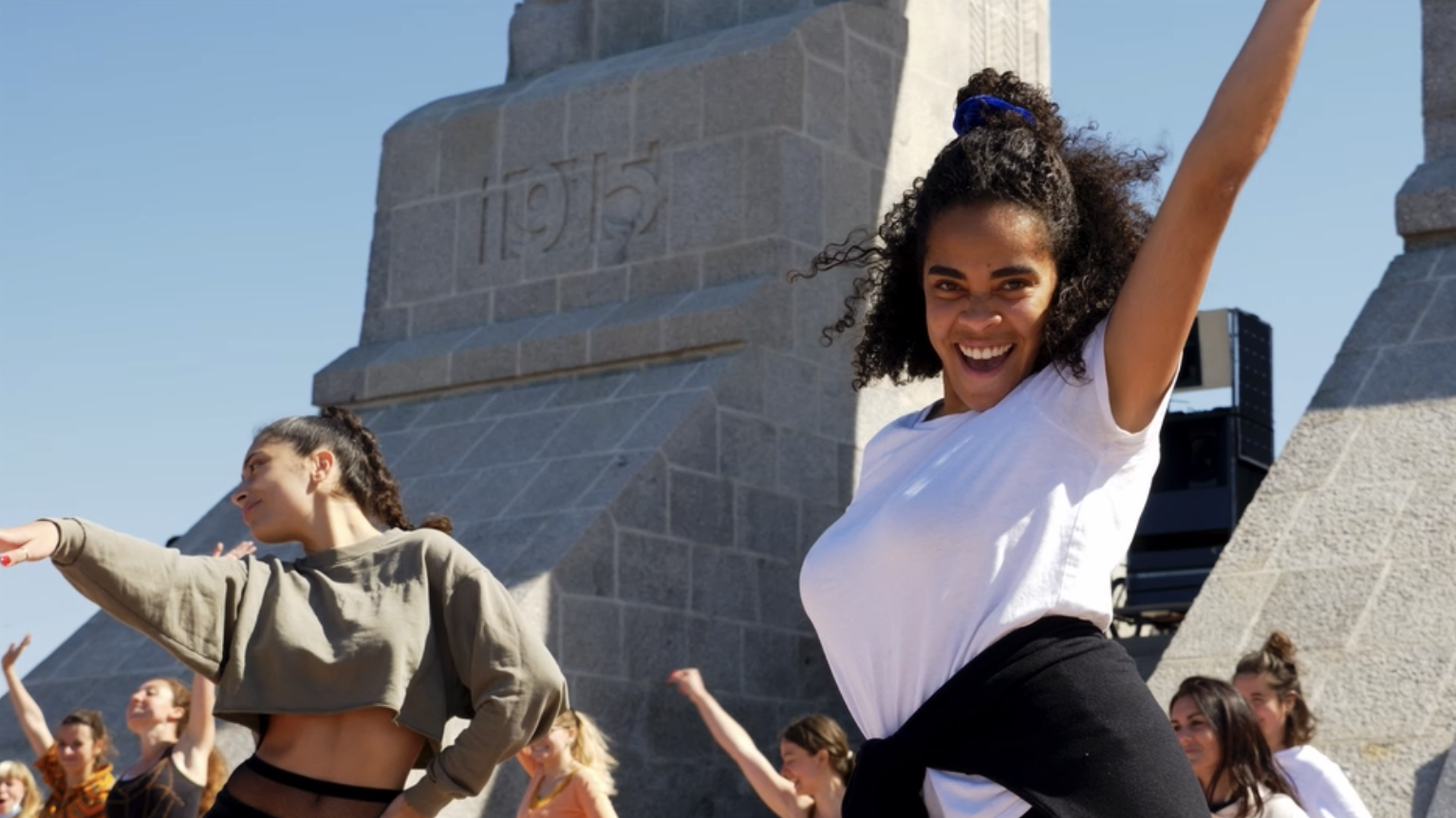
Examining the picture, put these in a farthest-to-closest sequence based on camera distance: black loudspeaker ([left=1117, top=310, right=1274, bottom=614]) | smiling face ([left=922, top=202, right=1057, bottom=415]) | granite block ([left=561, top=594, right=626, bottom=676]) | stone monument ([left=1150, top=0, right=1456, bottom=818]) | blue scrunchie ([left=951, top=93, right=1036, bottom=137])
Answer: black loudspeaker ([left=1117, top=310, right=1274, bottom=614]) → granite block ([left=561, top=594, right=626, bottom=676]) → stone monument ([left=1150, top=0, right=1456, bottom=818]) → blue scrunchie ([left=951, top=93, right=1036, bottom=137]) → smiling face ([left=922, top=202, right=1057, bottom=415])

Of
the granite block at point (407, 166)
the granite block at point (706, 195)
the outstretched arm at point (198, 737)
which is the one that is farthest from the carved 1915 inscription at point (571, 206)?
the outstretched arm at point (198, 737)

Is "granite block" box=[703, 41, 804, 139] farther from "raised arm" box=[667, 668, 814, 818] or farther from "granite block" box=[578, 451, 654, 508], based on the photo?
"raised arm" box=[667, 668, 814, 818]

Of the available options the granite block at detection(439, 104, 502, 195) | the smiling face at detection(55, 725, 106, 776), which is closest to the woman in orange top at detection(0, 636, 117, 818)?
the smiling face at detection(55, 725, 106, 776)

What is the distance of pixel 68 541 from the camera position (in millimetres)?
3910

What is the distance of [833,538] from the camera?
240cm

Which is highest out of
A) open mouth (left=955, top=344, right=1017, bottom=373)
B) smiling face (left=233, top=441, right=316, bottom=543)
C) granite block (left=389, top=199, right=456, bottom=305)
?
granite block (left=389, top=199, right=456, bottom=305)

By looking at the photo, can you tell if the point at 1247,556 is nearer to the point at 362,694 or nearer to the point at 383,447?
the point at 362,694

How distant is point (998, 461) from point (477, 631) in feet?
7.22

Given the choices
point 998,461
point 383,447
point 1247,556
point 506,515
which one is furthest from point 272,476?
point 383,447

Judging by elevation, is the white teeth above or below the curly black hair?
below

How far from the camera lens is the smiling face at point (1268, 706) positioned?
5.57 meters

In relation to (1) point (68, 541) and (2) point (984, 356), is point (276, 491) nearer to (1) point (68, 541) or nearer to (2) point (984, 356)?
(1) point (68, 541)

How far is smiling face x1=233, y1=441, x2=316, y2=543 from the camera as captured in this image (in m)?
4.41

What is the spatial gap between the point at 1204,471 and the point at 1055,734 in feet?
30.0
